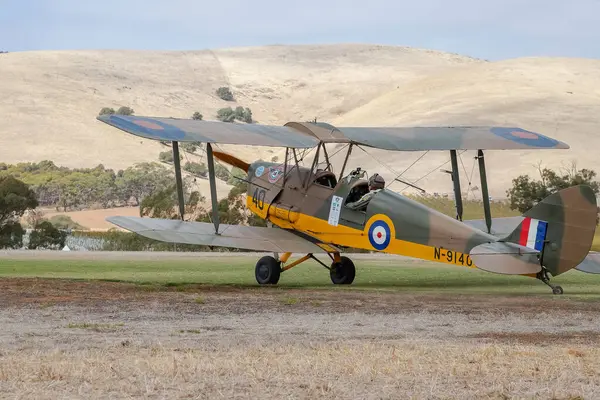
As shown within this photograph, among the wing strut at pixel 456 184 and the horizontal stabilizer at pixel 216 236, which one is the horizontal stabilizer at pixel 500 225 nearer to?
the wing strut at pixel 456 184

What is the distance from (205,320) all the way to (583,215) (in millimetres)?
6293

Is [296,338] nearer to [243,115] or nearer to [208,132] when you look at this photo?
[208,132]

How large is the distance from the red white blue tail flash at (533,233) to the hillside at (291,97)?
209ft

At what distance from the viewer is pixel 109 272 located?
25.0 meters

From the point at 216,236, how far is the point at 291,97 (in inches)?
5632

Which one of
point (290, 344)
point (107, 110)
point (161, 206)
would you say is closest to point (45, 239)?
point (161, 206)

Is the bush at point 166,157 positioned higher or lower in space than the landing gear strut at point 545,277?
higher

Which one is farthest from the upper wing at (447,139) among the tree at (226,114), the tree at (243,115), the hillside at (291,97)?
the tree at (243,115)

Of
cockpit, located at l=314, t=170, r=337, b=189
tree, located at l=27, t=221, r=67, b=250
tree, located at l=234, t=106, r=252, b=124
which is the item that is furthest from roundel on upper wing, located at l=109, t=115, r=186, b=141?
tree, located at l=234, t=106, r=252, b=124

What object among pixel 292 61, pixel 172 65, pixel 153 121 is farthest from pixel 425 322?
pixel 292 61

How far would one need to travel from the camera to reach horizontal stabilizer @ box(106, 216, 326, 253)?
20.4 metres

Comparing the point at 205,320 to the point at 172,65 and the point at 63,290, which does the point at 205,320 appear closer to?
the point at 63,290

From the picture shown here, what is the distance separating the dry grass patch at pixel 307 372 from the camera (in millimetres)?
8461

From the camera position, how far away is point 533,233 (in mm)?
17734
